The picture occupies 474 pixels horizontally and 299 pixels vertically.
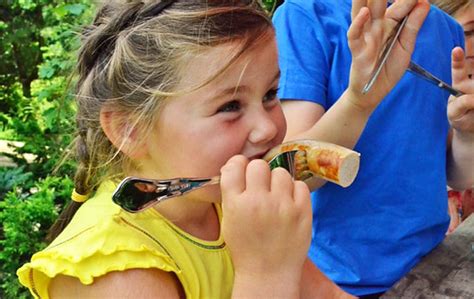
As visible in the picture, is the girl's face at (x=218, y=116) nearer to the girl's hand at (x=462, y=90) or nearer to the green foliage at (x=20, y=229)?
the girl's hand at (x=462, y=90)

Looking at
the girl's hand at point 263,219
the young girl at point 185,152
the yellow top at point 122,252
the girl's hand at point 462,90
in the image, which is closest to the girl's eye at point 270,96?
the young girl at point 185,152

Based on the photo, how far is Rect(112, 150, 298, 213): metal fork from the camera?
37.0 inches

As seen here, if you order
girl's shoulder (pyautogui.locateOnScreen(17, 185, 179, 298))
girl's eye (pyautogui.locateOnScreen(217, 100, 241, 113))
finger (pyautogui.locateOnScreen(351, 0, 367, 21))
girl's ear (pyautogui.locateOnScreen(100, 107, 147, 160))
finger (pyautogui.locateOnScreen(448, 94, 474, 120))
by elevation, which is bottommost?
finger (pyautogui.locateOnScreen(448, 94, 474, 120))

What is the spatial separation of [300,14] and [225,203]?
1.91 ft

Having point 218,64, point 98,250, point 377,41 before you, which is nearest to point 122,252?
point 98,250

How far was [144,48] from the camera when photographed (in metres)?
1.11

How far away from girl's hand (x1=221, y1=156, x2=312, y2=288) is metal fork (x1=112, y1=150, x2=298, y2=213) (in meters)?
0.05

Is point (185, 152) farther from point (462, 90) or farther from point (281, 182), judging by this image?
point (462, 90)

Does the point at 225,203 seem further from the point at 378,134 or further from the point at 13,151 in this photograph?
the point at 13,151

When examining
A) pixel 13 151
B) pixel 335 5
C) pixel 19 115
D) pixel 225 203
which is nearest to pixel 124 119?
pixel 225 203

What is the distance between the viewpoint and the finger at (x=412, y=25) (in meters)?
1.27

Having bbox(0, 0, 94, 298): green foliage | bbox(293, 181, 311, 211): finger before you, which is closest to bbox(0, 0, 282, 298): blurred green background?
bbox(0, 0, 94, 298): green foliage

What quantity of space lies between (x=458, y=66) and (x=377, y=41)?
295mm

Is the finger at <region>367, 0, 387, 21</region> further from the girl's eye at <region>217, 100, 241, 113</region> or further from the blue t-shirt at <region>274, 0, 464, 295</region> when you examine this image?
the girl's eye at <region>217, 100, 241, 113</region>
